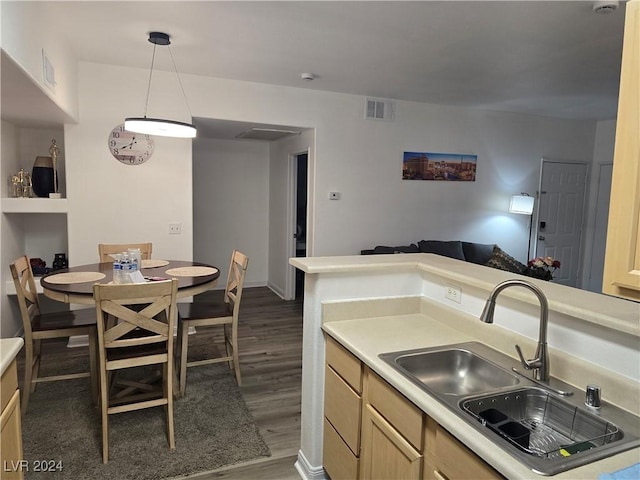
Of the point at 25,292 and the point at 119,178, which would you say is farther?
the point at 119,178

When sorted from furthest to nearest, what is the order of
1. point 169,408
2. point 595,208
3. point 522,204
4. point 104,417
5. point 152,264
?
point 595,208 < point 522,204 < point 152,264 < point 169,408 < point 104,417

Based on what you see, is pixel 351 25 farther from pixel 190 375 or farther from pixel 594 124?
pixel 594 124

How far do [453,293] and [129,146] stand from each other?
11.2ft

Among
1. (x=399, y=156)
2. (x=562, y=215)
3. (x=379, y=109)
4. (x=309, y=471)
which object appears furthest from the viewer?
(x=562, y=215)

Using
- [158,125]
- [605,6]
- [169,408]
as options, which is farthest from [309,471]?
[605,6]

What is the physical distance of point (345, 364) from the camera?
1847 mm

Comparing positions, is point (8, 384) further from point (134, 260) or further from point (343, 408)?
point (134, 260)

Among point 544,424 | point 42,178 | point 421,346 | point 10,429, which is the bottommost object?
point 10,429

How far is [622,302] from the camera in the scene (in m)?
1.46

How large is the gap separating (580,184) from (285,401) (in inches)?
232

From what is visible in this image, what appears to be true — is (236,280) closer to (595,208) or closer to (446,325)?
(446,325)

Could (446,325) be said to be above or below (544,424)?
above

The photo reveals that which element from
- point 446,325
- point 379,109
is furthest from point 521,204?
point 446,325

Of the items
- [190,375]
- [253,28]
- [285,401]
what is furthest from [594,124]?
[190,375]
